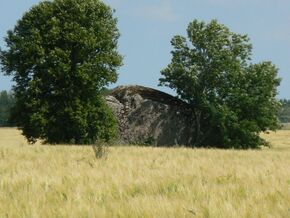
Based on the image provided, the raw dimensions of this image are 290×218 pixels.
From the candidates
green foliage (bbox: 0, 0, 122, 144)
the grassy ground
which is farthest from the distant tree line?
the grassy ground

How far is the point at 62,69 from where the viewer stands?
3456cm

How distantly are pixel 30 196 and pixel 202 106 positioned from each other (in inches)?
1361

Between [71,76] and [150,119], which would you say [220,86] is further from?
[71,76]

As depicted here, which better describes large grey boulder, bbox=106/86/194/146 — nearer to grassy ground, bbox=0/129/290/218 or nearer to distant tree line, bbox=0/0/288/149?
distant tree line, bbox=0/0/288/149

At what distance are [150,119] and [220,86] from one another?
6.10 meters

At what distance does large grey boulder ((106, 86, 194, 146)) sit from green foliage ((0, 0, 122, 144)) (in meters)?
4.01

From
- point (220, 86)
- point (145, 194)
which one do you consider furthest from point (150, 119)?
point (145, 194)

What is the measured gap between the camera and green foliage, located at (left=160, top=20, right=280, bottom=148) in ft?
137

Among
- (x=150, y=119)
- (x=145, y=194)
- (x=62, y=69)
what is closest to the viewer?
(x=145, y=194)

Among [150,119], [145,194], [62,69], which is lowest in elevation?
[145,194]

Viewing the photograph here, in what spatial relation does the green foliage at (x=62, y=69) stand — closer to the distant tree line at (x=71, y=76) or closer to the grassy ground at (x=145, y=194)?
the distant tree line at (x=71, y=76)

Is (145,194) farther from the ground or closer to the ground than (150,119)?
closer to the ground

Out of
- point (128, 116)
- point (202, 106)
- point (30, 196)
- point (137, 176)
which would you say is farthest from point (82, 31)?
point (30, 196)

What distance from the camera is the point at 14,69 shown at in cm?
3650
